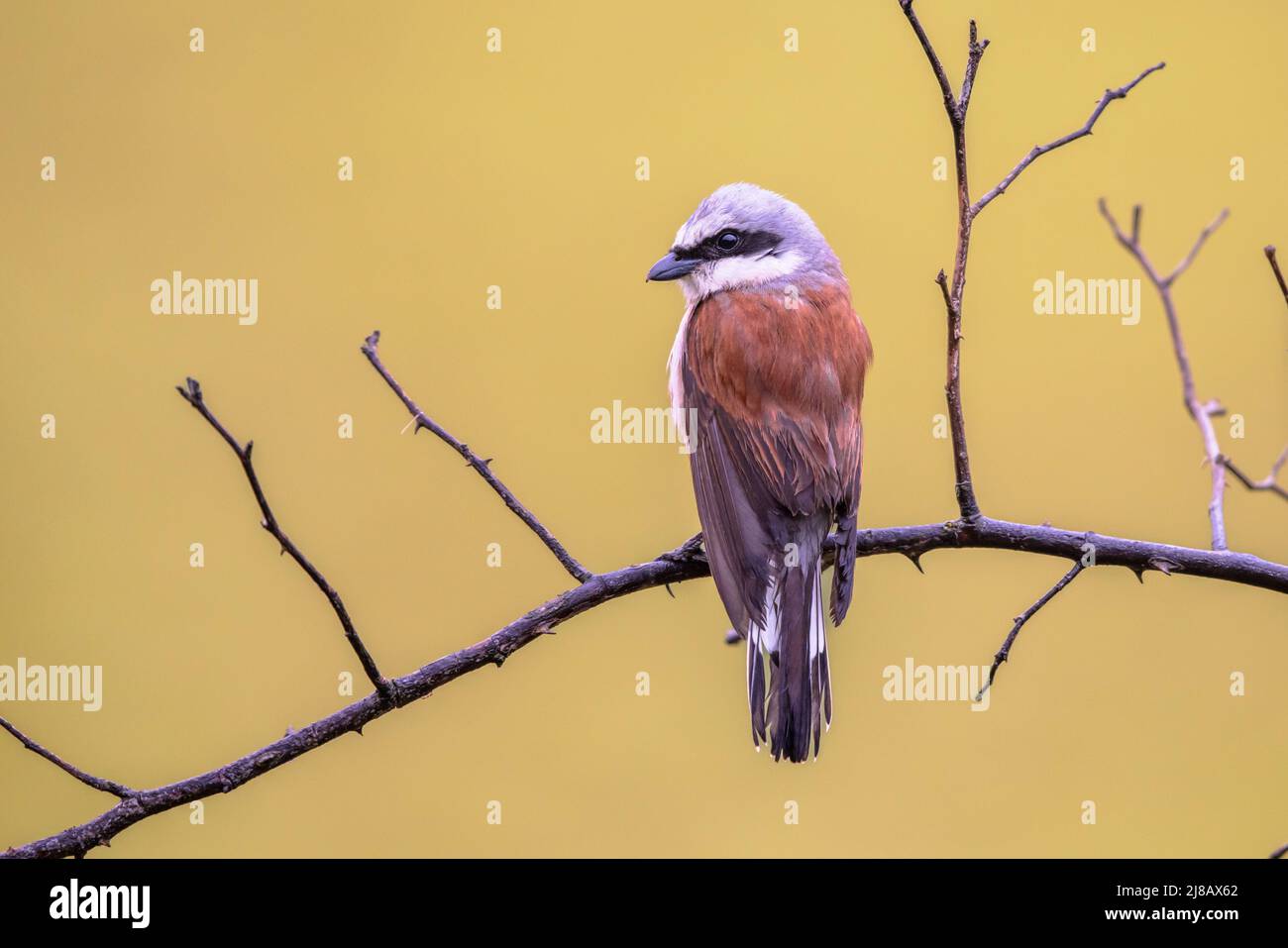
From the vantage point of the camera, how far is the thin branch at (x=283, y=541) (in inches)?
47.2

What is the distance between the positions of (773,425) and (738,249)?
0.43m

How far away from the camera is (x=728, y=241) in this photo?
237 centimetres

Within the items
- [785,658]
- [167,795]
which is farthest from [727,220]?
[167,795]

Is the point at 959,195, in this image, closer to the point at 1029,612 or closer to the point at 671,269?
the point at 1029,612

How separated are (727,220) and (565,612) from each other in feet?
3.36

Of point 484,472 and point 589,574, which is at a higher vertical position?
point 484,472

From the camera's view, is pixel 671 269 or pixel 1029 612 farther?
pixel 671 269

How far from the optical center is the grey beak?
2367 millimetres

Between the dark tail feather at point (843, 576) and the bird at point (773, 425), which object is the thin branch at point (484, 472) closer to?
the bird at point (773, 425)

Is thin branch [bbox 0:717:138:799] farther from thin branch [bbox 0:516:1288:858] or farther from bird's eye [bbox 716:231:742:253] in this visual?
bird's eye [bbox 716:231:742:253]

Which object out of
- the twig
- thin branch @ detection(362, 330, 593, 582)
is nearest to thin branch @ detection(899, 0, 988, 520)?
the twig

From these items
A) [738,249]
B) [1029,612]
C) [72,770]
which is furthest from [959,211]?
[72,770]

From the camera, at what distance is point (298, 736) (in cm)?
153
